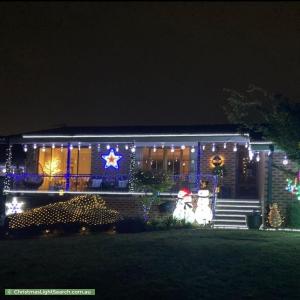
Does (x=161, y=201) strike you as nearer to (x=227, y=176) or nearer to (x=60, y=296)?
(x=227, y=176)

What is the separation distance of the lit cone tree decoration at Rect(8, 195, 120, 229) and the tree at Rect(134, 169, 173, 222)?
1.21 m

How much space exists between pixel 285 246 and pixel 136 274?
4.46 m

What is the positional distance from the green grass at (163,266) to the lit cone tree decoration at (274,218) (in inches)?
155

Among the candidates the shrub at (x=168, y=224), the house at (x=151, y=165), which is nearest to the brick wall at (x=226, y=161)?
the house at (x=151, y=165)

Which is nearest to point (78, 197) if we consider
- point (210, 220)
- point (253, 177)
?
point (210, 220)

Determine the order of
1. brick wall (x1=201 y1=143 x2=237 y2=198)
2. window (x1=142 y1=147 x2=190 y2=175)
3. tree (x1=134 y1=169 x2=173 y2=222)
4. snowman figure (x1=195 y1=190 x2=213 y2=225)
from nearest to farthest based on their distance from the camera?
snowman figure (x1=195 y1=190 x2=213 y2=225) < tree (x1=134 y1=169 x2=173 y2=222) < brick wall (x1=201 y1=143 x2=237 y2=198) < window (x1=142 y1=147 x2=190 y2=175)

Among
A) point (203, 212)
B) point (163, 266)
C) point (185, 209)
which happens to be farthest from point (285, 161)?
point (163, 266)

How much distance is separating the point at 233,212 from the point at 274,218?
2.40 meters

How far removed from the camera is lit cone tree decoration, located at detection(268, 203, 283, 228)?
60.8ft

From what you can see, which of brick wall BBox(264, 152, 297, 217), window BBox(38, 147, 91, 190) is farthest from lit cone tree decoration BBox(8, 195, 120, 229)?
window BBox(38, 147, 91, 190)

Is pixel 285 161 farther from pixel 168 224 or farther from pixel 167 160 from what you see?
pixel 167 160

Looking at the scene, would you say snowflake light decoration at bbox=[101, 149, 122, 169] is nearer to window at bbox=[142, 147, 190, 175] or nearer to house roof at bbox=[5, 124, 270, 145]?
house roof at bbox=[5, 124, 270, 145]

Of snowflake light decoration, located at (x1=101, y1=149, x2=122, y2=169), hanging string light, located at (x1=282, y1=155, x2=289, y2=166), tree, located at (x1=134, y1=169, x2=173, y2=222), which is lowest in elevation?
tree, located at (x1=134, y1=169, x2=173, y2=222)

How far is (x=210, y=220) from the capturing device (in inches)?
778
